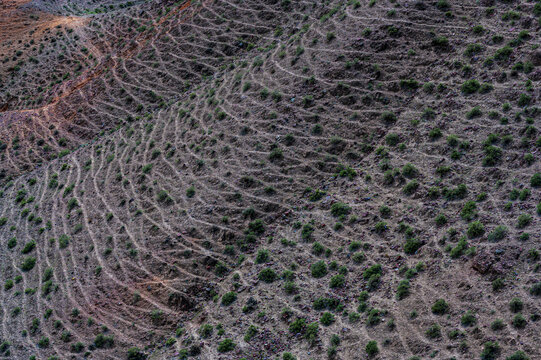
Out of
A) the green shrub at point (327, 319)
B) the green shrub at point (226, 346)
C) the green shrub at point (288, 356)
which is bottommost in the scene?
the green shrub at point (288, 356)

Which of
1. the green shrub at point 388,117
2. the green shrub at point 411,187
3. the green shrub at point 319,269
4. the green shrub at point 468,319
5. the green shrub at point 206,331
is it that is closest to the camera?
the green shrub at point 468,319

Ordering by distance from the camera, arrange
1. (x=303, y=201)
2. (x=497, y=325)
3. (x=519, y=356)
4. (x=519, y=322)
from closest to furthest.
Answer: (x=519, y=356) < (x=519, y=322) < (x=497, y=325) < (x=303, y=201)

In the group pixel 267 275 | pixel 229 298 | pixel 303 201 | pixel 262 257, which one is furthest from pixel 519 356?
pixel 303 201

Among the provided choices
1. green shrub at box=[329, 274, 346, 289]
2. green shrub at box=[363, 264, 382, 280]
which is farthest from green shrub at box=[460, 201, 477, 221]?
green shrub at box=[329, 274, 346, 289]

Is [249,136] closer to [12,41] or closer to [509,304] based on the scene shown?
[509,304]

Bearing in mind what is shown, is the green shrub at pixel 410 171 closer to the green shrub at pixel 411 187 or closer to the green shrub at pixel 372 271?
the green shrub at pixel 411 187

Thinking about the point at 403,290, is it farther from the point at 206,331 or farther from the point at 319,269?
the point at 206,331

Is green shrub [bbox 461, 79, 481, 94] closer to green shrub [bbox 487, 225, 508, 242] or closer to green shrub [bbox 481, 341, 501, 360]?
green shrub [bbox 487, 225, 508, 242]

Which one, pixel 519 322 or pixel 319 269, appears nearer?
pixel 519 322

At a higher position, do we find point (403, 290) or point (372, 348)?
point (403, 290)

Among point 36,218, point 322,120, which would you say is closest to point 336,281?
point 322,120

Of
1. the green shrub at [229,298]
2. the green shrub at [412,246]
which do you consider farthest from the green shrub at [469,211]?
the green shrub at [229,298]
